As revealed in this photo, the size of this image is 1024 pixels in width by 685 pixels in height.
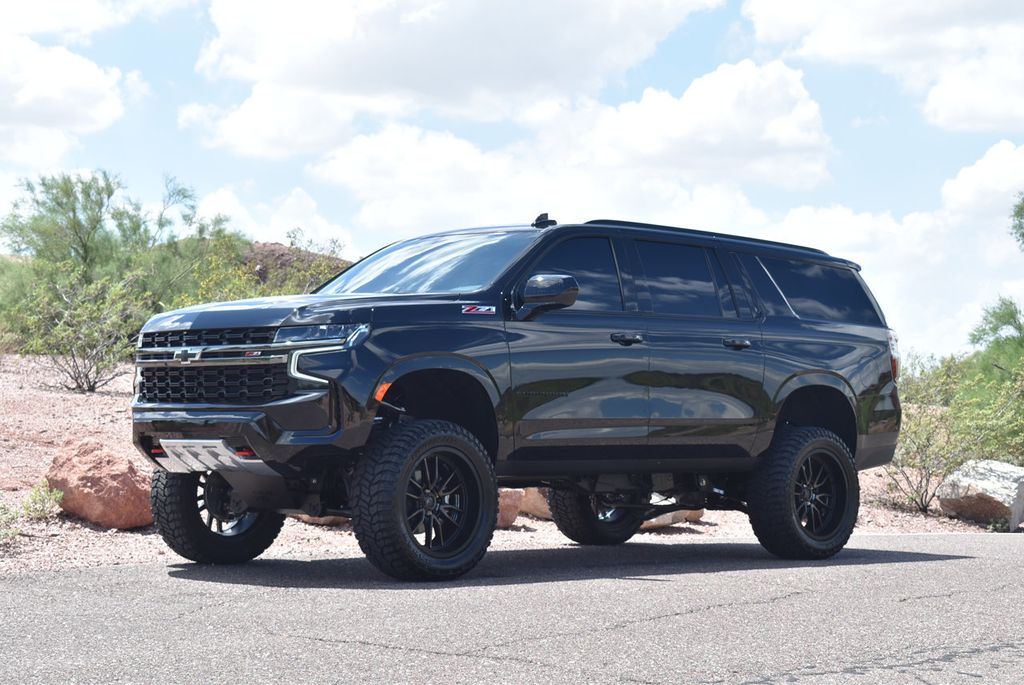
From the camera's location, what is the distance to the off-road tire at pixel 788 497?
34.7ft

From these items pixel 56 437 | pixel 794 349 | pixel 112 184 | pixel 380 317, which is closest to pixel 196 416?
pixel 380 317

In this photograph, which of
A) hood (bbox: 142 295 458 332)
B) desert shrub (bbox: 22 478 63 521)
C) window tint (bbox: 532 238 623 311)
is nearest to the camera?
hood (bbox: 142 295 458 332)

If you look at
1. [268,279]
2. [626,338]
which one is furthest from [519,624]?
[268,279]

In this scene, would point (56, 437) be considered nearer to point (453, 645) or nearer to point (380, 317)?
point (380, 317)

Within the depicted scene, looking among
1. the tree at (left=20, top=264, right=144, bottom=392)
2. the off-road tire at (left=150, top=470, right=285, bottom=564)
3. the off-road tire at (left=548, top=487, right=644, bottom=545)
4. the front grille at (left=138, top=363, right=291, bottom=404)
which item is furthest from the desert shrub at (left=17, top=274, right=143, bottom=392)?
the front grille at (left=138, top=363, right=291, bottom=404)

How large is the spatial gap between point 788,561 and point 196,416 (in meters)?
4.73

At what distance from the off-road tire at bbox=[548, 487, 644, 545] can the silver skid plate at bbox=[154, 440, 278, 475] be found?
12.9 feet

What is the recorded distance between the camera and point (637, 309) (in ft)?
32.1

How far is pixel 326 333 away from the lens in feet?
26.9

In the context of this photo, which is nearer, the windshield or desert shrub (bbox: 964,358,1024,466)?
the windshield

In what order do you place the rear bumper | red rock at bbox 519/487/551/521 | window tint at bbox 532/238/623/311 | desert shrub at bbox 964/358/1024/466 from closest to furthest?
the rear bumper
window tint at bbox 532/238/623/311
red rock at bbox 519/487/551/521
desert shrub at bbox 964/358/1024/466

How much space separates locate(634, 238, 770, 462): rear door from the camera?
988cm

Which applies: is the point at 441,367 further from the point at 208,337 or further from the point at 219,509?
the point at 219,509

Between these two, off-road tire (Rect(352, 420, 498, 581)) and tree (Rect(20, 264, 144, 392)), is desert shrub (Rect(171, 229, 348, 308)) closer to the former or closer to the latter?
tree (Rect(20, 264, 144, 392))
